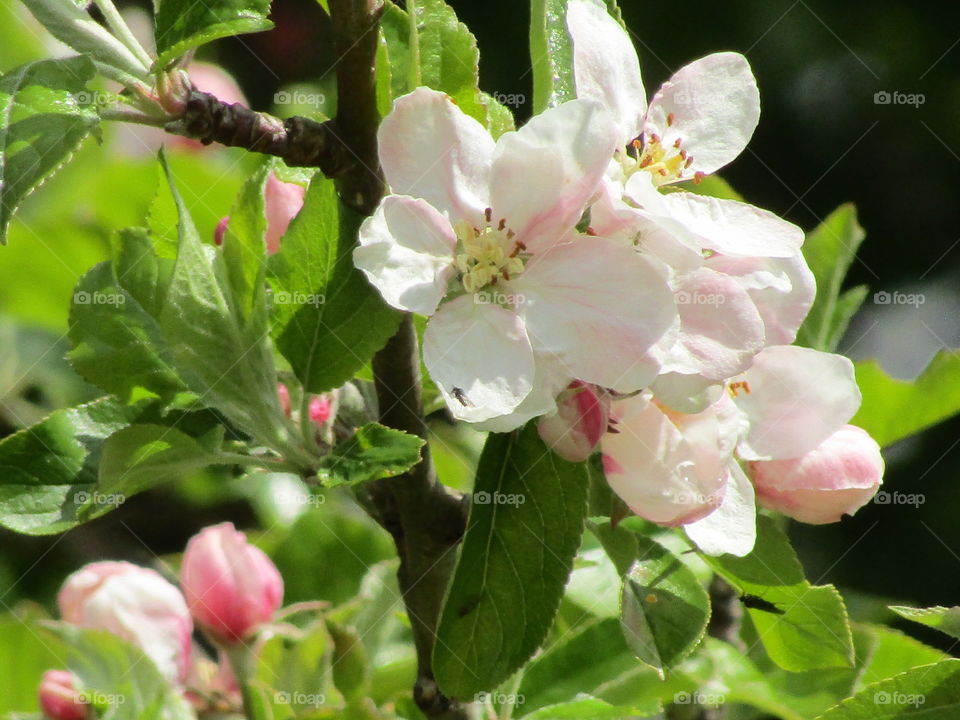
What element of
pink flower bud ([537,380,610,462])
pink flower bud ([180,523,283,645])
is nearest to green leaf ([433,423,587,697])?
pink flower bud ([537,380,610,462])

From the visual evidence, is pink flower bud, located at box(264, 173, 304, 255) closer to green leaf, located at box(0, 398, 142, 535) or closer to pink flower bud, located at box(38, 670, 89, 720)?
green leaf, located at box(0, 398, 142, 535)

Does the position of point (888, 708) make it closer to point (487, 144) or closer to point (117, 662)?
point (487, 144)

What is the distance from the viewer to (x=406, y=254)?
2.62 feet

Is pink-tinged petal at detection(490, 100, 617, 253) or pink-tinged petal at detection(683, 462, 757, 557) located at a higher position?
pink-tinged petal at detection(490, 100, 617, 253)

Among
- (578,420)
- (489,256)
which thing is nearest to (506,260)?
(489,256)

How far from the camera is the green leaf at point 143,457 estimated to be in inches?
33.9

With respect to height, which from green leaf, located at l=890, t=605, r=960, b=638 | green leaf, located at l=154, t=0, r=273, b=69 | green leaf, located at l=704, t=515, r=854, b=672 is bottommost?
green leaf, located at l=704, t=515, r=854, b=672

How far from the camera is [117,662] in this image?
1263mm

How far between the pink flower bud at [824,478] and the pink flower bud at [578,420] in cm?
19

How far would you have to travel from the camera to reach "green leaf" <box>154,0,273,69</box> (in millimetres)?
795

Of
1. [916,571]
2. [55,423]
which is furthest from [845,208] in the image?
[916,571]

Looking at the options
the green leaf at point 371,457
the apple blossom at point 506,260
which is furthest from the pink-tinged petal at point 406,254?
the green leaf at point 371,457

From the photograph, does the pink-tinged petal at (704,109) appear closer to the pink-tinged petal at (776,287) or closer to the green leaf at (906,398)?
the pink-tinged petal at (776,287)

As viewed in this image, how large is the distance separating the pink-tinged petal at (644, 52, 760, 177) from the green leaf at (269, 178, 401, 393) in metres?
0.25
